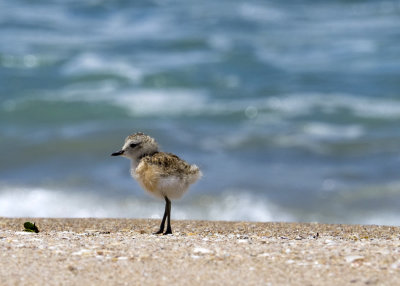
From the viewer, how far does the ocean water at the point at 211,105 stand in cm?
943

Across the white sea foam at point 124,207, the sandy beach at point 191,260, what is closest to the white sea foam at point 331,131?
the white sea foam at point 124,207

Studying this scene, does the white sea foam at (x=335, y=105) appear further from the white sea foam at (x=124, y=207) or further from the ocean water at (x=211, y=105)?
the white sea foam at (x=124, y=207)

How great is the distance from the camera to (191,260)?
4.50m

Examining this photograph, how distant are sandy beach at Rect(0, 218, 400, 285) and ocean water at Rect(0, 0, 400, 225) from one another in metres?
3.63

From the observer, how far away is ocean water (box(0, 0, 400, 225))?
943 centimetres

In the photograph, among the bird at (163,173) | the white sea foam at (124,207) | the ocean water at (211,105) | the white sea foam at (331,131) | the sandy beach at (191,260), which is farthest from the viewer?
the white sea foam at (331,131)

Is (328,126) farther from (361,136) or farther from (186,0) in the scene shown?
(186,0)

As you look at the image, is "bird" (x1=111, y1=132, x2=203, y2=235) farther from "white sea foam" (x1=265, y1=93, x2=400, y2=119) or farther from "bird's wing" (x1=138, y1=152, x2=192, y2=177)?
"white sea foam" (x1=265, y1=93, x2=400, y2=119)

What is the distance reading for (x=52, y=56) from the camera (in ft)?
57.8

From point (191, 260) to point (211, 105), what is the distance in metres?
9.98

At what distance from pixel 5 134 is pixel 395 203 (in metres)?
6.54

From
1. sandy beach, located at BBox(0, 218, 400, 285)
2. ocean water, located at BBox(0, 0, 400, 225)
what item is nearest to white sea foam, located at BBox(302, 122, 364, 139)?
ocean water, located at BBox(0, 0, 400, 225)

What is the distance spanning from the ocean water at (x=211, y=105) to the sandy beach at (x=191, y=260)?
3.63 meters

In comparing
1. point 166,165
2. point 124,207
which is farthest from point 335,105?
point 166,165
